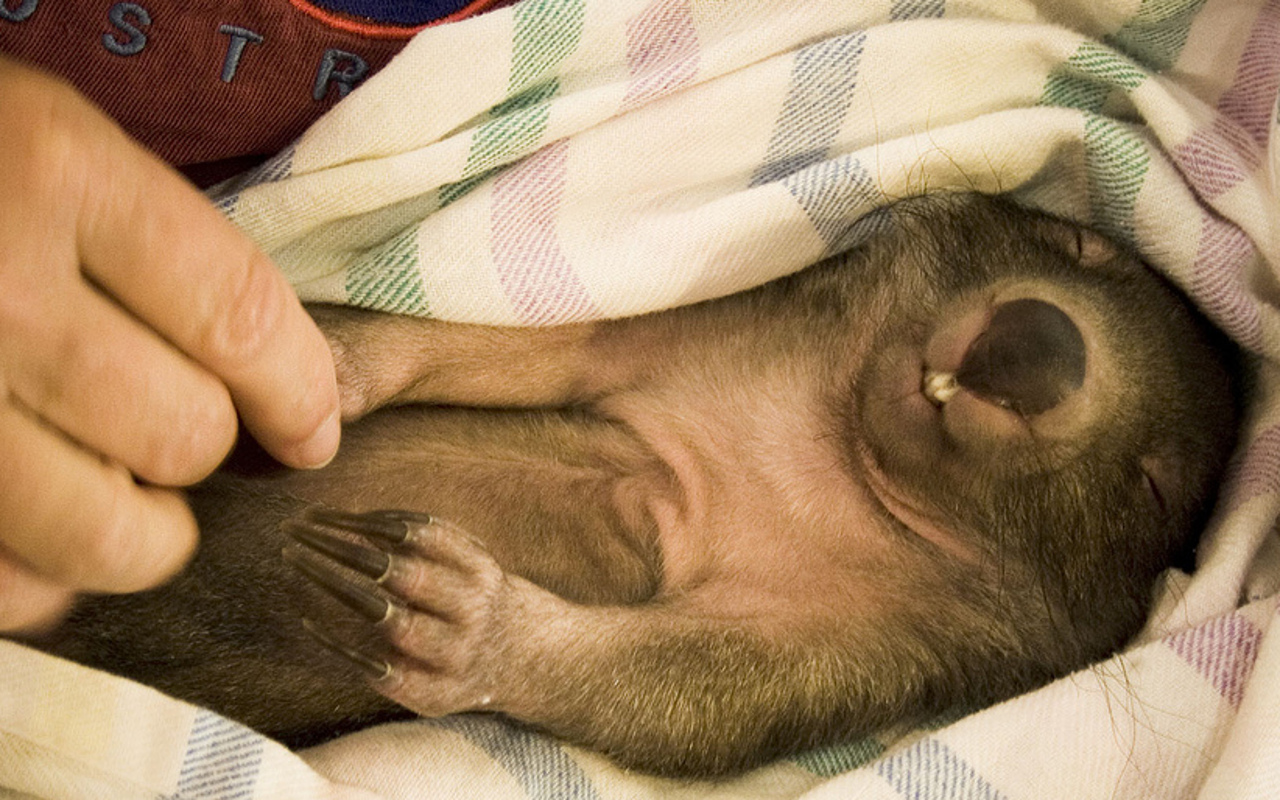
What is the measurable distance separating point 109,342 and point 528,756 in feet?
2.94

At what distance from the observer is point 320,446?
125 cm

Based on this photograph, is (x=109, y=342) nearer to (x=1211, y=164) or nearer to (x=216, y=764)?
(x=216, y=764)

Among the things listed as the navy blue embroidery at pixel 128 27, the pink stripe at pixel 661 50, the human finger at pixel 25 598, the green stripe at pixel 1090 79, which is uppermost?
the navy blue embroidery at pixel 128 27

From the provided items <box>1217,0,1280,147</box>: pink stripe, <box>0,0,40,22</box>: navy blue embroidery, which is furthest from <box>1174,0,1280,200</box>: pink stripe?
<box>0,0,40,22</box>: navy blue embroidery

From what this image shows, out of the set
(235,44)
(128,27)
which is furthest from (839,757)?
(128,27)

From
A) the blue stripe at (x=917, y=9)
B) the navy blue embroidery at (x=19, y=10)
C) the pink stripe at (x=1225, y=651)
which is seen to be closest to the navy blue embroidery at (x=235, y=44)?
the navy blue embroidery at (x=19, y=10)

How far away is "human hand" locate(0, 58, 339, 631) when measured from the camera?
0.92 meters

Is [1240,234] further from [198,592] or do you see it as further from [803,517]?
[198,592]

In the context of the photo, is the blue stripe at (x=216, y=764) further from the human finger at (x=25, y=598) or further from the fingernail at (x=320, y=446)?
the fingernail at (x=320, y=446)

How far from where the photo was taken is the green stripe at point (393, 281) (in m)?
1.68

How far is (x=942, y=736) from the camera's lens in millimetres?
1596

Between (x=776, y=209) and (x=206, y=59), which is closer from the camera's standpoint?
(x=206, y=59)

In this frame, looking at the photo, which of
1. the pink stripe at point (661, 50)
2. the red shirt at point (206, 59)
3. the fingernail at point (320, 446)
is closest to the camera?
the fingernail at point (320, 446)

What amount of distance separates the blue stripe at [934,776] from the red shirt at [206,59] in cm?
131
